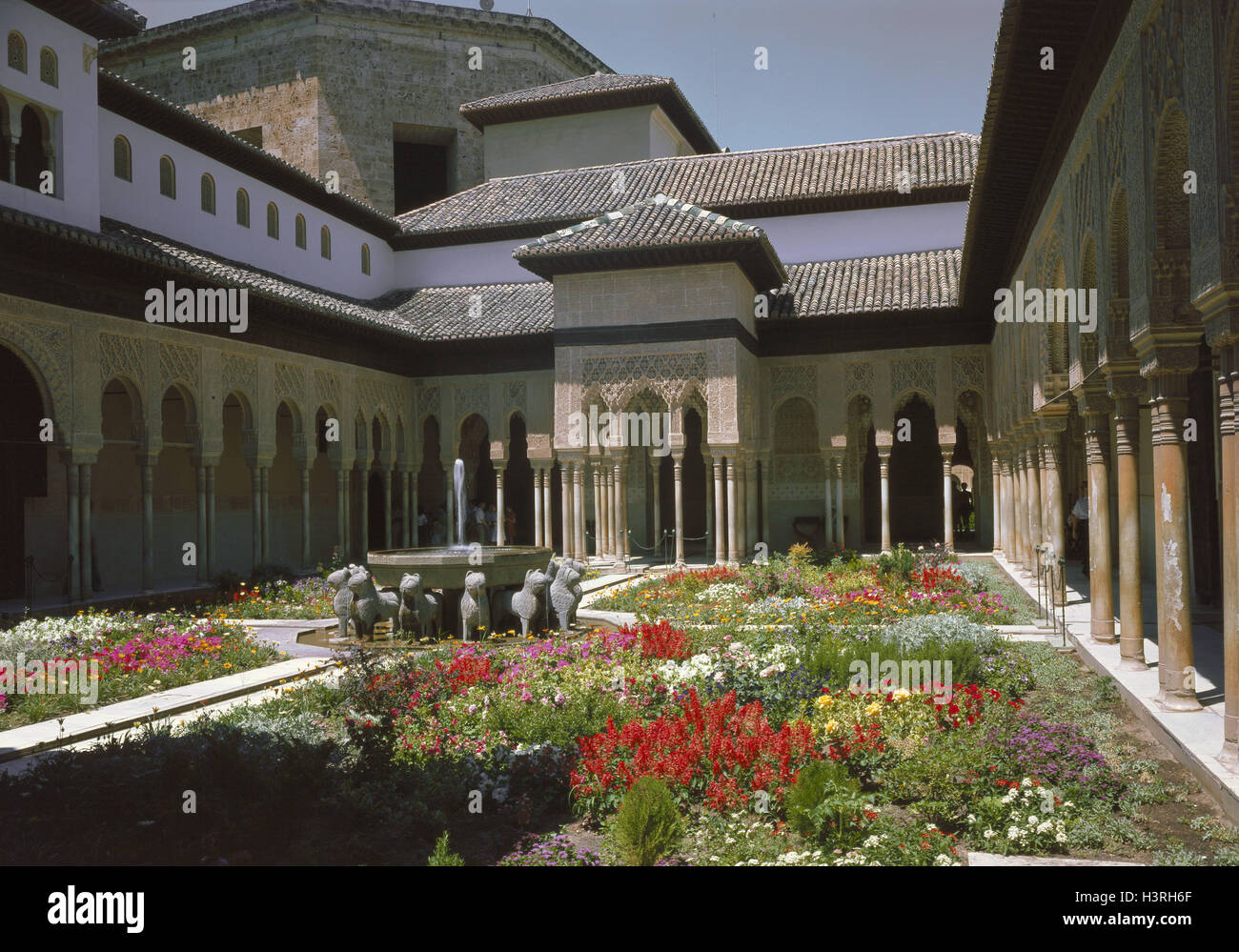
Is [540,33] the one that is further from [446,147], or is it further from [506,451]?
[506,451]

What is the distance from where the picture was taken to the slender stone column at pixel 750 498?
72.6ft

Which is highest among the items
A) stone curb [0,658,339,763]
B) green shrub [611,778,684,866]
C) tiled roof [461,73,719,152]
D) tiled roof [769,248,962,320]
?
tiled roof [461,73,719,152]

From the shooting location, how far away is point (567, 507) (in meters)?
23.1

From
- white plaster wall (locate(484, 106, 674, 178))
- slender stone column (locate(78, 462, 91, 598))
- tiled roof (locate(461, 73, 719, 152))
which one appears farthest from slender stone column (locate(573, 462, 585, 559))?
tiled roof (locate(461, 73, 719, 152))

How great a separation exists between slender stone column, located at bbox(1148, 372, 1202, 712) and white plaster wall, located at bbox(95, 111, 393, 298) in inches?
628

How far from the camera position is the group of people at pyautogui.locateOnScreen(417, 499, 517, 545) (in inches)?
1053

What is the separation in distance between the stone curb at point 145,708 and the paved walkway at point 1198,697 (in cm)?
643

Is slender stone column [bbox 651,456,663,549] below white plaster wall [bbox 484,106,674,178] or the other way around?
below

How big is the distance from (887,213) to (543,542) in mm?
11920

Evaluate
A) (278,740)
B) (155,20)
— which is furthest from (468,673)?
(155,20)

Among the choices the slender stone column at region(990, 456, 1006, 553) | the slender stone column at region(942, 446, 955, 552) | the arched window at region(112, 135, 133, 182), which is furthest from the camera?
the slender stone column at region(942, 446, 955, 552)

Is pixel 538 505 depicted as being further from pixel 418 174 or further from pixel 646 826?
pixel 646 826

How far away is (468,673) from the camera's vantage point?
29.2ft

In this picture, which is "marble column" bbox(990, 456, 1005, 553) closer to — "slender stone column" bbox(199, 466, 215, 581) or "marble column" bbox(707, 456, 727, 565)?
"marble column" bbox(707, 456, 727, 565)
